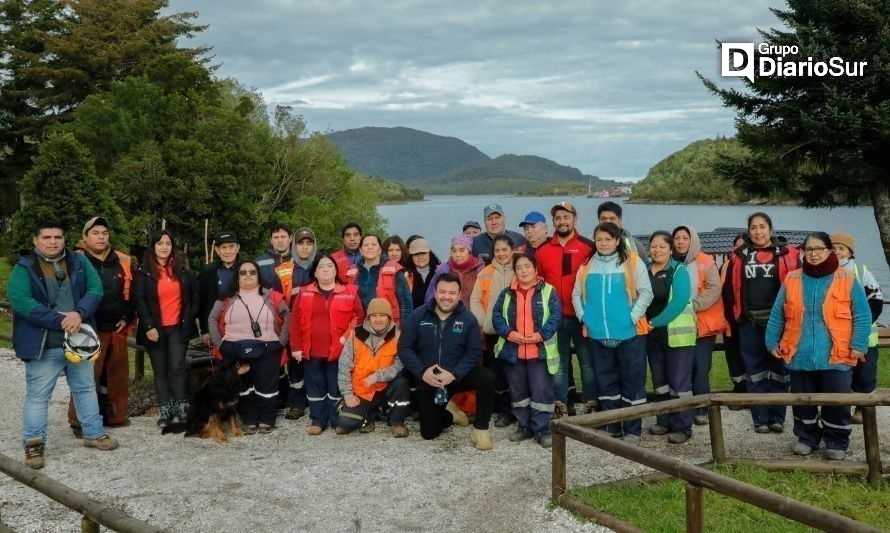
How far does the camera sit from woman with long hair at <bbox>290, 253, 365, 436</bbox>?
6.90 meters

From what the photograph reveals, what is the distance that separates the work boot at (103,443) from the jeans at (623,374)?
4337 mm

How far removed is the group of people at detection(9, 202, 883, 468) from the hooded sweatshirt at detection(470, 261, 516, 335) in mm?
20

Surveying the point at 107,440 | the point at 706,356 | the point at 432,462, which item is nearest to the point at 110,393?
the point at 107,440

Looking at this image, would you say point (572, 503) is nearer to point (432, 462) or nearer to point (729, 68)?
point (432, 462)

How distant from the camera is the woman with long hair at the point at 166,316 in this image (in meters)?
6.63

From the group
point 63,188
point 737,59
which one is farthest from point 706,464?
point 63,188

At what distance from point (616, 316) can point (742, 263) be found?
1.40 meters

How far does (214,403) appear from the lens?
6602 millimetres

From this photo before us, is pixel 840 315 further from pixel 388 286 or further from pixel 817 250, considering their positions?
pixel 388 286

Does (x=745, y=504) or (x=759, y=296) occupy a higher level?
(x=759, y=296)

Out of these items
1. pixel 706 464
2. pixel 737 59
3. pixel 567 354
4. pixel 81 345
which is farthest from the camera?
pixel 737 59

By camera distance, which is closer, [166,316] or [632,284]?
[632,284]

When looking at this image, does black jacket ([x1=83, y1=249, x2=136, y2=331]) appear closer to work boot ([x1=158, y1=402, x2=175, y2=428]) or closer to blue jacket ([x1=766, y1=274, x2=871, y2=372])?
work boot ([x1=158, y1=402, x2=175, y2=428])

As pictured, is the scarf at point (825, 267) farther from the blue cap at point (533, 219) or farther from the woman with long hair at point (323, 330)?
the woman with long hair at point (323, 330)
